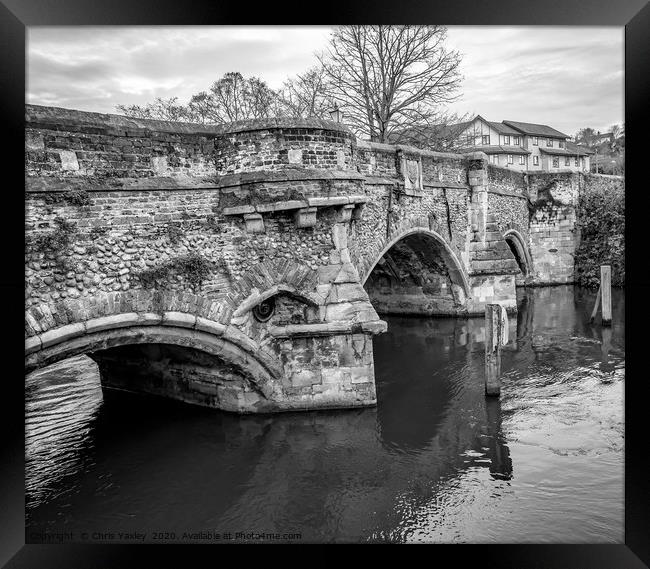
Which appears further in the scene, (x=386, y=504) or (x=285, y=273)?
(x=285, y=273)

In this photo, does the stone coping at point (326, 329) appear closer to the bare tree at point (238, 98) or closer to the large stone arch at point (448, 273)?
the large stone arch at point (448, 273)

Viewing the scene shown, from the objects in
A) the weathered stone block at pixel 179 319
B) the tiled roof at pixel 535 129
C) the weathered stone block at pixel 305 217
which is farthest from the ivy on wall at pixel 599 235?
the weathered stone block at pixel 179 319

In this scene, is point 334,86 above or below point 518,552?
above

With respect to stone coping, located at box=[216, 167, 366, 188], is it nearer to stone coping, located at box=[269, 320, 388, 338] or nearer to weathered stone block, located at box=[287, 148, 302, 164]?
weathered stone block, located at box=[287, 148, 302, 164]

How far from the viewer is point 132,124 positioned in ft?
22.8

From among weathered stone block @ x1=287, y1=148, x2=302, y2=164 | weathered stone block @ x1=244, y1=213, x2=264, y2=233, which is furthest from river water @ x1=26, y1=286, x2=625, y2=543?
weathered stone block @ x1=287, y1=148, x2=302, y2=164

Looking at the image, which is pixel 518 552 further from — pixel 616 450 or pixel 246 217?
pixel 246 217

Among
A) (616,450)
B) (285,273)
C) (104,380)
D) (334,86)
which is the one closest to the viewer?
(616,450)

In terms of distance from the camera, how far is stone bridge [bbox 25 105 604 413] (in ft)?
20.9

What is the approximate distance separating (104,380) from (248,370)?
3.96 m

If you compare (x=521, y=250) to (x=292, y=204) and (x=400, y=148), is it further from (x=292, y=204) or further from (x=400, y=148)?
(x=292, y=204)
